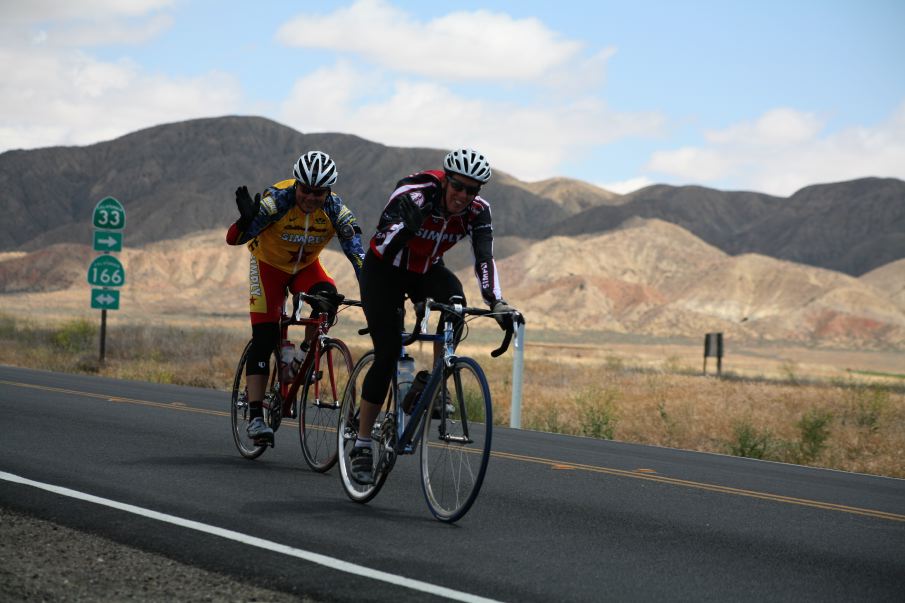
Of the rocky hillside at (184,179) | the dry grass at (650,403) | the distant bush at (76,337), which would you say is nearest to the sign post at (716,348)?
the dry grass at (650,403)

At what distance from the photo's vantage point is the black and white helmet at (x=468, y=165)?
23.5 ft

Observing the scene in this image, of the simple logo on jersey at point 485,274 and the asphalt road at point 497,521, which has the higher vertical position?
the simple logo on jersey at point 485,274

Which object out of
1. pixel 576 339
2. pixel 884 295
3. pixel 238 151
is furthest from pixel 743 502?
pixel 238 151

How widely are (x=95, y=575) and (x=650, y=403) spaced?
17650mm

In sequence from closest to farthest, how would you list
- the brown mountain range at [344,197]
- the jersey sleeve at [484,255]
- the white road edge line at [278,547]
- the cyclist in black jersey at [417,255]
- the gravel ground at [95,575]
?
1. the gravel ground at [95,575]
2. the white road edge line at [278,547]
3. the cyclist in black jersey at [417,255]
4. the jersey sleeve at [484,255]
5. the brown mountain range at [344,197]

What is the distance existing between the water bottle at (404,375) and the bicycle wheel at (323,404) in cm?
109

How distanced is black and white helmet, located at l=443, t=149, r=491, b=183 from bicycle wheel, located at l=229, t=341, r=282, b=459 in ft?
9.95

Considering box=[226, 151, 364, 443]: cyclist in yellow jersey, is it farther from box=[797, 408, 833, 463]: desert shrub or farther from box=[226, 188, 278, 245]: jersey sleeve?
box=[797, 408, 833, 463]: desert shrub

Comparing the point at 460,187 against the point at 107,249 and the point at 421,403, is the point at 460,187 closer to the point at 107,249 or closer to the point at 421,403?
the point at 421,403

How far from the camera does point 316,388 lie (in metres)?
9.08

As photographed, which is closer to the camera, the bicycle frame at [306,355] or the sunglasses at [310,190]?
the sunglasses at [310,190]

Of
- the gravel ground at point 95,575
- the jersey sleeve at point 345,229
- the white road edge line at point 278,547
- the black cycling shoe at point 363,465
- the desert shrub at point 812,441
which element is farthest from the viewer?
the desert shrub at point 812,441

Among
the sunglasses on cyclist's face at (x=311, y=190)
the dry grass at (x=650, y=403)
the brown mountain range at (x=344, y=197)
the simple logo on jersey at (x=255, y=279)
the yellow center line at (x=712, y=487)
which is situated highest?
the brown mountain range at (x=344, y=197)

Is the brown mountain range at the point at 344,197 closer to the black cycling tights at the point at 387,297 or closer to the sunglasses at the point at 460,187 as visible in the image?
the black cycling tights at the point at 387,297
